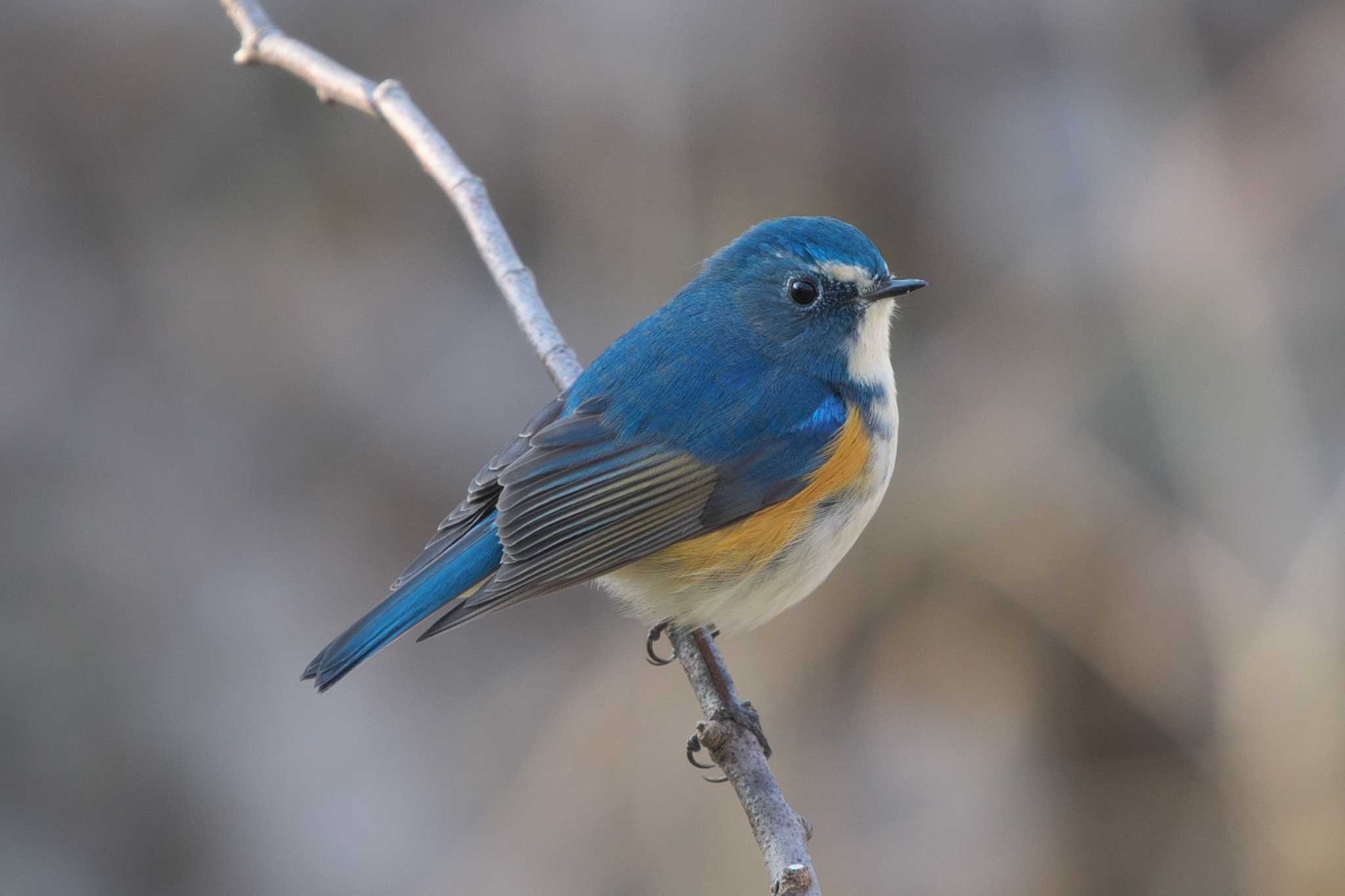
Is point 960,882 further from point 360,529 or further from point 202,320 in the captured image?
point 202,320

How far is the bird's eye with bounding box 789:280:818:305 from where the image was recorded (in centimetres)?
352

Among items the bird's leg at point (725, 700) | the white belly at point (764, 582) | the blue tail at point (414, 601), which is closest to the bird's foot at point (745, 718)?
the bird's leg at point (725, 700)

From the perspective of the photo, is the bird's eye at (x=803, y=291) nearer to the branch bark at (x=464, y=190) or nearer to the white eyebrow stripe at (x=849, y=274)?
the white eyebrow stripe at (x=849, y=274)

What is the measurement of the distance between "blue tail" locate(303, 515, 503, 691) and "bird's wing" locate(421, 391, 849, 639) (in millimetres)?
61

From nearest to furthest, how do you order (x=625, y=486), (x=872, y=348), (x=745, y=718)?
1. (x=745, y=718)
2. (x=625, y=486)
3. (x=872, y=348)

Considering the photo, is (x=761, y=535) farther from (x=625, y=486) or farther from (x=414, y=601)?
(x=414, y=601)

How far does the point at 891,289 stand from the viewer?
11.3ft

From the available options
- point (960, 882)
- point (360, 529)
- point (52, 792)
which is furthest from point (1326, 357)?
point (52, 792)

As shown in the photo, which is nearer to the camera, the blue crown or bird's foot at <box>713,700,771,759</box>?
bird's foot at <box>713,700,771,759</box>

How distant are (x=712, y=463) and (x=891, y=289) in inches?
24.8

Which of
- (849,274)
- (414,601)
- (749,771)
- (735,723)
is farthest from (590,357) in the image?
(749,771)

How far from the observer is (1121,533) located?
205 inches

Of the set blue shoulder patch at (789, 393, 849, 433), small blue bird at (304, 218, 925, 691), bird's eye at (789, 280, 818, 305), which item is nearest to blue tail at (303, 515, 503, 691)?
small blue bird at (304, 218, 925, 691)

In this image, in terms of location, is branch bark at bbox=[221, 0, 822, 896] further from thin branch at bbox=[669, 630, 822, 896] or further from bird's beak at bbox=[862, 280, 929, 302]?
bird's beak at bbox=[862, 280, 929, 302]
